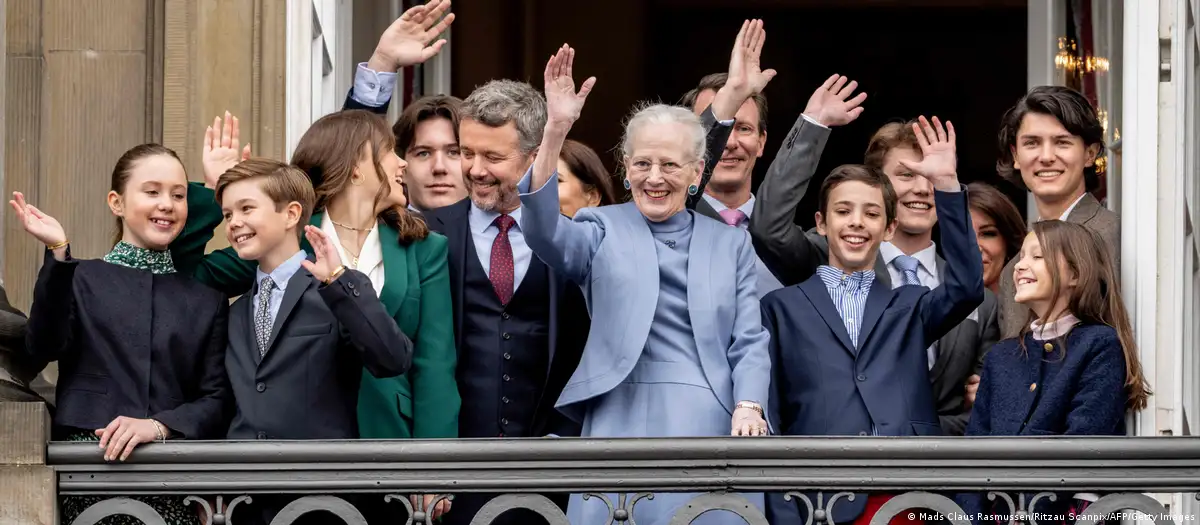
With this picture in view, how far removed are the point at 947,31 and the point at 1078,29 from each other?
14.7ft

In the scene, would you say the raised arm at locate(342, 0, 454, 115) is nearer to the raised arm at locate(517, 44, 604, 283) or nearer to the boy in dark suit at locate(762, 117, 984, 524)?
the raised arm at locate(517, 44, 604, 283)

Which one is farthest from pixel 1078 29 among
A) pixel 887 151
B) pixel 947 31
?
pixel 947 31

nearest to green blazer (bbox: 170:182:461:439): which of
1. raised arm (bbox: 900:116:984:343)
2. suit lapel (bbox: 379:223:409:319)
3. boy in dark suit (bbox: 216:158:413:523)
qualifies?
suit lapel (bbox: 379:223:409:319)

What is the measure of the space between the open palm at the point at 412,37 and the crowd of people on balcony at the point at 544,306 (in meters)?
0.01

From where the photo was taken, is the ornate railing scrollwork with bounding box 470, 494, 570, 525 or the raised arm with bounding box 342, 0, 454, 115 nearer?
the ornate railing scrollwork with bounding box 470, 494, 570, 525

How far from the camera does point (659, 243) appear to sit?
5.89 meters

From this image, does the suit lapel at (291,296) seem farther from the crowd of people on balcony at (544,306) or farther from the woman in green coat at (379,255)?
the woman in green coat at (379,255)

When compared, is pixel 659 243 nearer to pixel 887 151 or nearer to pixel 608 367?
pixel 608 367

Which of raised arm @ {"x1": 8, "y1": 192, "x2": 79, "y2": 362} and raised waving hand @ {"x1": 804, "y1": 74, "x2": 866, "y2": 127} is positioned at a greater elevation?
raised waving hand @ {"x1": 804, "y1": 74, "x2": 866, "y2": 127}

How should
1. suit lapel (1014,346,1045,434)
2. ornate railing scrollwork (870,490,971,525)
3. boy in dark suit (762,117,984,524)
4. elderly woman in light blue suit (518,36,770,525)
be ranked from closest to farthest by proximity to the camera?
1. ornate railing scrollwork (870,490,971,525)
2. elderly woman in light blue suit (518,36,770,525)
3. suit lapel (1014,346,1045,434)
4. boy in dark suit (762,117,984,524)

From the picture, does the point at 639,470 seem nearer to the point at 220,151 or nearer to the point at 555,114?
the point at 555,114

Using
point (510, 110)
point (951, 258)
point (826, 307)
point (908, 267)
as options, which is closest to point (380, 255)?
point (510, 110)

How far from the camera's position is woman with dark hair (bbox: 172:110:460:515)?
5871mm

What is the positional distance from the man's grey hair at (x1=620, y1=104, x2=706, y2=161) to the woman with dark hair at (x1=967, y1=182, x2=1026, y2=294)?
1478mm
